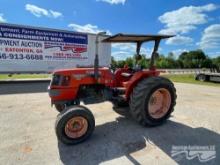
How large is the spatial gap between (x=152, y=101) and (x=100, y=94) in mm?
1303

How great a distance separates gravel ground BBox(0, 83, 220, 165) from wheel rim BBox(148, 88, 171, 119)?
1.09 ft

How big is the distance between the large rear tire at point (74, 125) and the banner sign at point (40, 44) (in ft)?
31.1

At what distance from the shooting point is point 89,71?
4.63 m

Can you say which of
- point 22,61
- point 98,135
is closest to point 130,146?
point 98,135

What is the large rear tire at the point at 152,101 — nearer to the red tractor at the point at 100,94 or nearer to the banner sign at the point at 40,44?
the red tractor at the point at 100,94

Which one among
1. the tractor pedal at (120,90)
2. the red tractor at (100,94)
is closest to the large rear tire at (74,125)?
the red tractor at (100,94)

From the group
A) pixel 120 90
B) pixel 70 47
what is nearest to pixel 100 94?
pixel 120 90

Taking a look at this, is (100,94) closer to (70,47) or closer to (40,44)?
(40,44)

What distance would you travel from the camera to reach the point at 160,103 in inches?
206

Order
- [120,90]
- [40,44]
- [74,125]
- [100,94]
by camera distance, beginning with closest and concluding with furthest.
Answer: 1. [74,125]
2. [100,94]
3. [120,90]
4. [40,44]

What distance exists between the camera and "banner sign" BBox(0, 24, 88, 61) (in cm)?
1166

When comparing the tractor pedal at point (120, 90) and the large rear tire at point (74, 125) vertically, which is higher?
the tractor pedal at point (120, 90)

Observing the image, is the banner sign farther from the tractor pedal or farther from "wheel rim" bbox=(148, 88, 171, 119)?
"wheel rim" bbox=(148, 88, 171, 119)

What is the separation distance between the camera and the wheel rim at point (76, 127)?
3.90 metres
